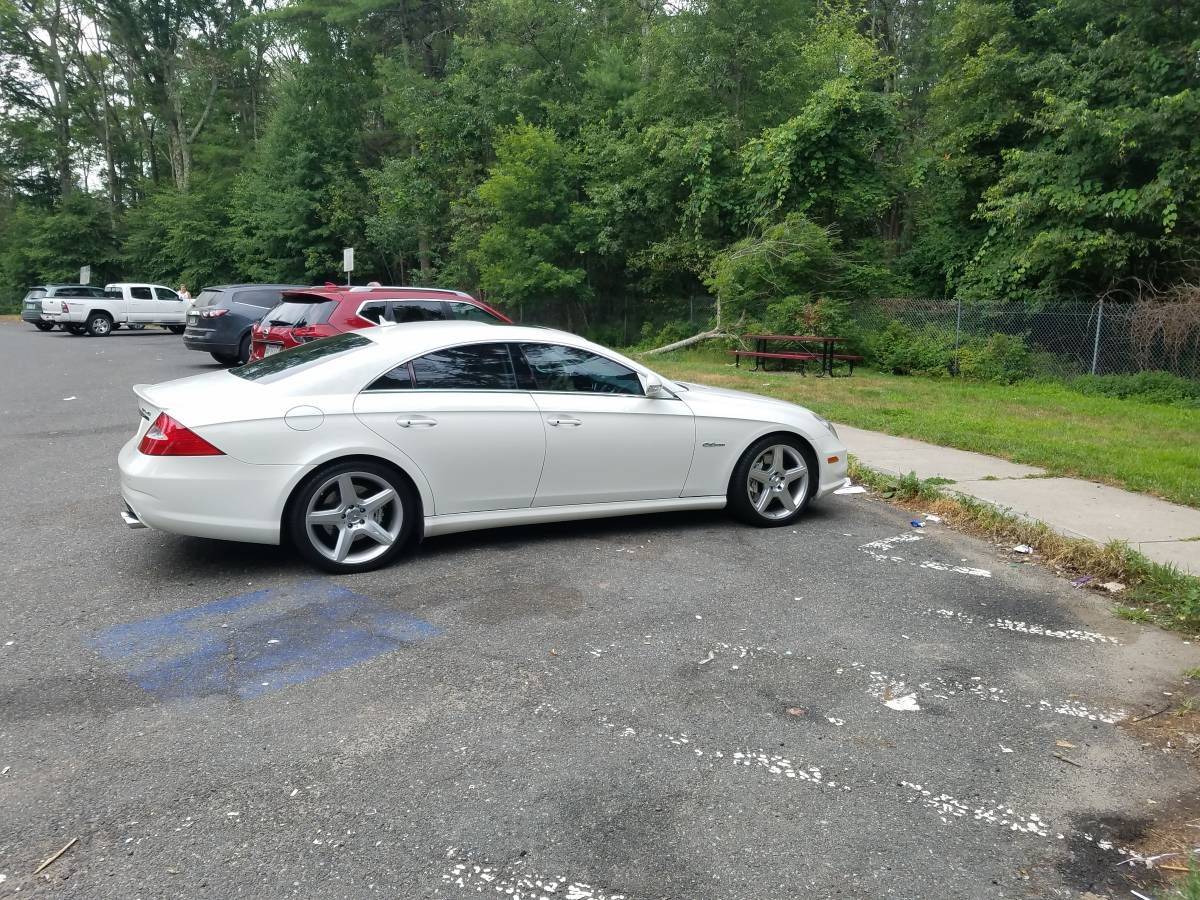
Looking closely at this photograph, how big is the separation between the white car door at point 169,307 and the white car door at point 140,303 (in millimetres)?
161

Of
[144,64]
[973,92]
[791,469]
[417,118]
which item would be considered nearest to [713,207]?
[973,92]

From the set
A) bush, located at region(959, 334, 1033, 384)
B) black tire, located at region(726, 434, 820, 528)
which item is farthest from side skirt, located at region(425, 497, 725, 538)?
bush, located at region(959, 334, 1033, 384)

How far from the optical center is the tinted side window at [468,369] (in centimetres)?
578

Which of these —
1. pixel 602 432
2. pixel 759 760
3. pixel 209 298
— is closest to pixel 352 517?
→ pixel 602 432

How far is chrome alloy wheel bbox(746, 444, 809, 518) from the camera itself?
Answer: 6.72 m

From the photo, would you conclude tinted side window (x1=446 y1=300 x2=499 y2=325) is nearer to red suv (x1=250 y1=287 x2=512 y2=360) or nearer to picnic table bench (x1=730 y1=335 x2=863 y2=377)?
red suv (x1=250 y1=287 x2=512 y2=360)

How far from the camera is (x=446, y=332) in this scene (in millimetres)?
6043

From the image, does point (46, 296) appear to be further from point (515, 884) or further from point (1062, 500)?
point (515, 884)

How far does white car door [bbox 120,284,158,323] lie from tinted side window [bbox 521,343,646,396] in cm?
3030

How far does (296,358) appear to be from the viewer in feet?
19.7

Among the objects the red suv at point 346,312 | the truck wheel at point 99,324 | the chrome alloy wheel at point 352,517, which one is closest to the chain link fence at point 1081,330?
the red suv at point 346,312

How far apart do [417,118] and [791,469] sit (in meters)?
27.8

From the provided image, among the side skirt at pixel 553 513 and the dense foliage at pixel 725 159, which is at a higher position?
the dense foliage at pixel 725 159

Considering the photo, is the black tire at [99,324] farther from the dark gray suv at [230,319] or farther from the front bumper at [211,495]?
the front bumper at [211,495]
